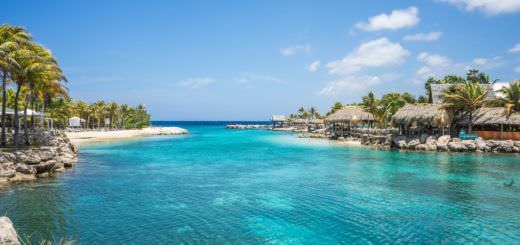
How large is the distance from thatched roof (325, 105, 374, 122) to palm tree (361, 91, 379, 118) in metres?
1.23

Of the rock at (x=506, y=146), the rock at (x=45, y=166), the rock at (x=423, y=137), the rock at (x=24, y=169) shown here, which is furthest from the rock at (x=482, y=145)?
the rock at (x=24, y=169)

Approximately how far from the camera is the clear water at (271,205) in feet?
35.2

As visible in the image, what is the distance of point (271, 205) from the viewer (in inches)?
566

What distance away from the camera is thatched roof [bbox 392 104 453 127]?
3594 centimetres

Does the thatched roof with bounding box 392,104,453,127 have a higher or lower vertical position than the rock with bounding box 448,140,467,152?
higher

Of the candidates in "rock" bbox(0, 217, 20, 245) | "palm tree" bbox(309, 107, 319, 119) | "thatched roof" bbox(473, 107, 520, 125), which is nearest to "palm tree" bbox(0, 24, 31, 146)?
"rock" bbox(0, 217, 20, 245)

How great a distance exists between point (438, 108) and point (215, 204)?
3082 centimetres

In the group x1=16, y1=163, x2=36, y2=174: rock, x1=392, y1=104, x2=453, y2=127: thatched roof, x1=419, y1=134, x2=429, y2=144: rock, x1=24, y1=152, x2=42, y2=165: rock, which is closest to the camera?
x1=16, y1=163, x2=36, y2=174: rock

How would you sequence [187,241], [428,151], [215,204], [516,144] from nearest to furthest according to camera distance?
[187,241] < [215,204] < [516,144] < [428,151]

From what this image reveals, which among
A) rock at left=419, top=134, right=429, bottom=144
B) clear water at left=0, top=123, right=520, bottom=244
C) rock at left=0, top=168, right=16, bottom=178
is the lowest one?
clear water at left=0, top=123, right=520, bottom=244

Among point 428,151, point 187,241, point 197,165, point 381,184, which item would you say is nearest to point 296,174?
point 381,184

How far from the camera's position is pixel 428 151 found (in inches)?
1400

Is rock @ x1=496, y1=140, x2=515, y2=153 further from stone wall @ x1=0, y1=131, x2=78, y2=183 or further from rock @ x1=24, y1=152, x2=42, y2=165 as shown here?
rock @ x1=24, y1=152, x2=42, y2=165

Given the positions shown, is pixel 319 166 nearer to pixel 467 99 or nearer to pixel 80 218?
pixel 80 218
